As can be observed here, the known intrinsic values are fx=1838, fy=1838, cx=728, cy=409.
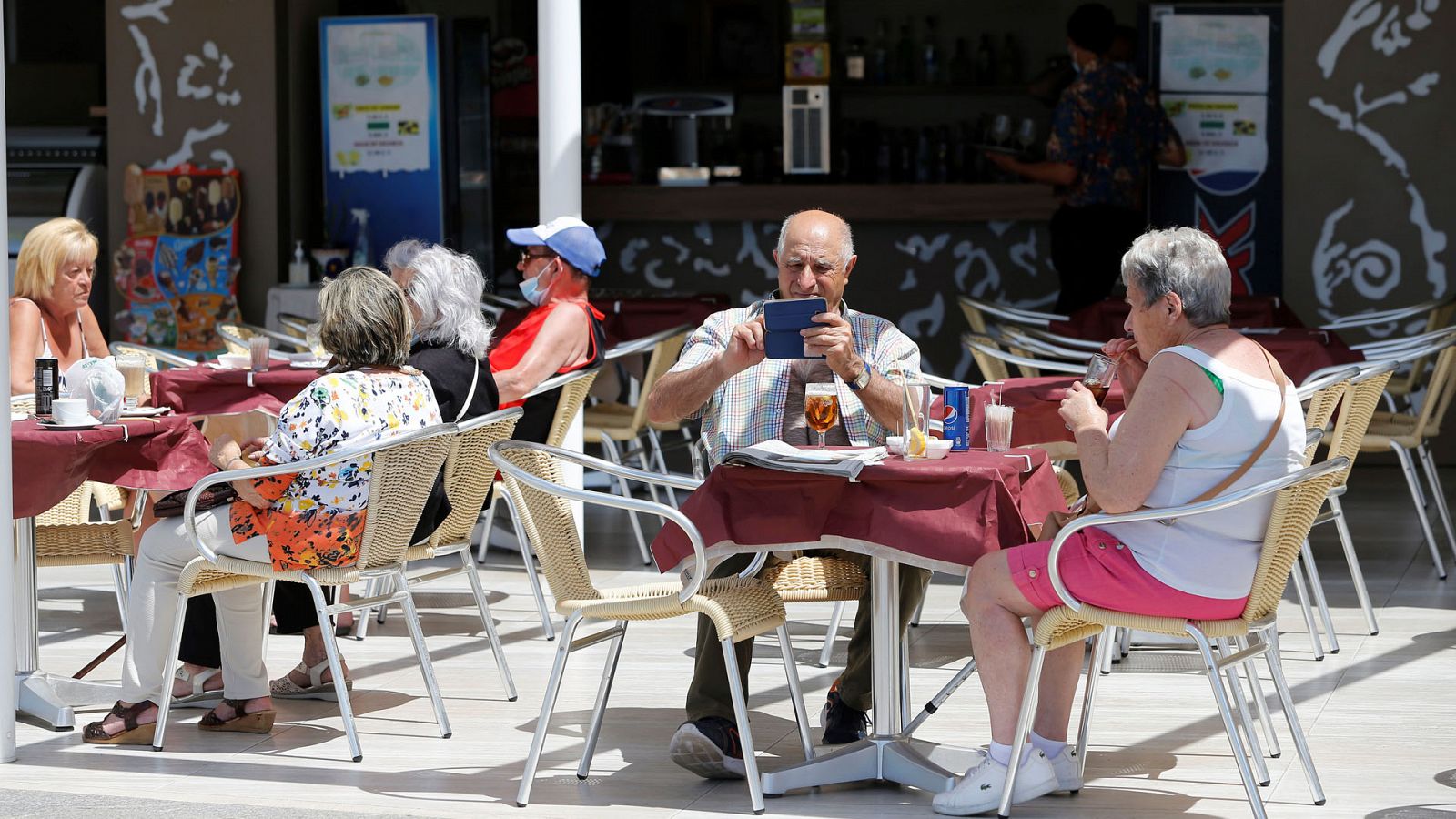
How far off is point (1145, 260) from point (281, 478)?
6.76 feet

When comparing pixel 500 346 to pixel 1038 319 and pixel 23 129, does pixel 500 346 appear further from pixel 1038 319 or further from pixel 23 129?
pixel 23 129

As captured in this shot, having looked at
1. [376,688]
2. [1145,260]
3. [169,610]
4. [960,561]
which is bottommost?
[376,688]

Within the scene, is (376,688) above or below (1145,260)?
below

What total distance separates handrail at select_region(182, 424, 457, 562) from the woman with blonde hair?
65.6 inches

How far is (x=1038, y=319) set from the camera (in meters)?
8.09

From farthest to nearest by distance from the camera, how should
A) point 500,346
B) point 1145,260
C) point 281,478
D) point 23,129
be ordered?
point 23,129 < point 500,346 < point 281,478 < point 1145,260

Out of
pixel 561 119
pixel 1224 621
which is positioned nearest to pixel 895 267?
pixel 561 119

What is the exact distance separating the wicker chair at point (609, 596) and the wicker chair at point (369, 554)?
43cm

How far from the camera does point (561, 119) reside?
646 centimetres

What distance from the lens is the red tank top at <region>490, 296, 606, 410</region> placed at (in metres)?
6.02

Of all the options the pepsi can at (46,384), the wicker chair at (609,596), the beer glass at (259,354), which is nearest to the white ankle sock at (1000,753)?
the wicker chair at (609,596)

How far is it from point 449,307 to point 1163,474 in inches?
95.4

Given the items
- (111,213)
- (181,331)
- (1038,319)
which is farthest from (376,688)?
(111,213)

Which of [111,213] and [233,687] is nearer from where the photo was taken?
[233,687]
